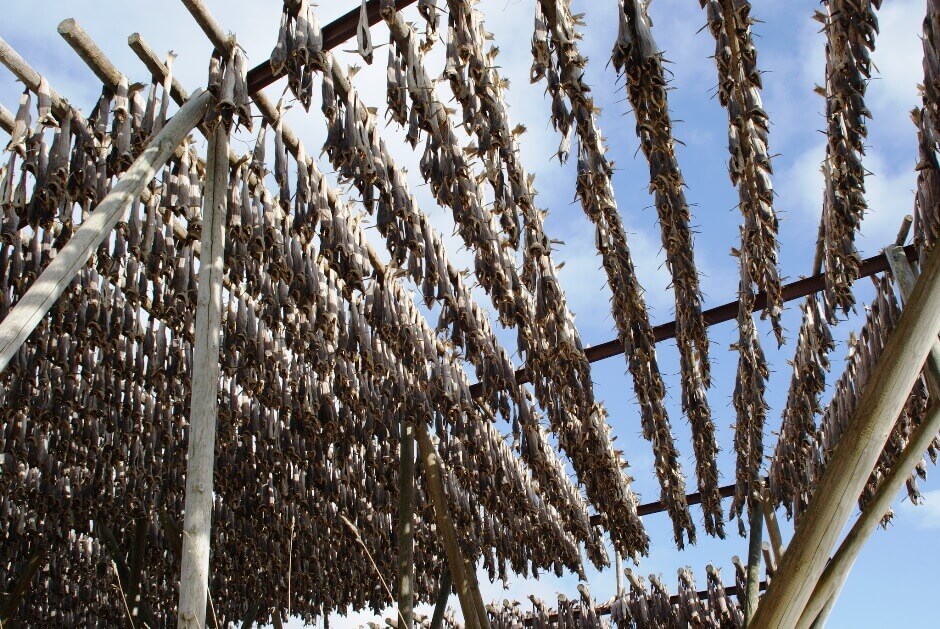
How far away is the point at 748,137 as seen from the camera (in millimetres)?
5055

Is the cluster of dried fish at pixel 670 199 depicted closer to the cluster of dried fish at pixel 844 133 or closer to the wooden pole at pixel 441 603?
the cluster of dried fish at pixel 844 133

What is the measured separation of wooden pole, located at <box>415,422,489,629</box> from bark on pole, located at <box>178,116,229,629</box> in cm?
326

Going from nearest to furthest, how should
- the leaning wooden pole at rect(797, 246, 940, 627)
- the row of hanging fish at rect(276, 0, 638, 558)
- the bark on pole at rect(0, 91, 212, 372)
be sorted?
the leaning wooden pole at rect(797, 246, 940, 627) → the bark on pole at rect(0, 91, 212, 372) → the row of hanging fish at rect(276, 0, 638, 558)

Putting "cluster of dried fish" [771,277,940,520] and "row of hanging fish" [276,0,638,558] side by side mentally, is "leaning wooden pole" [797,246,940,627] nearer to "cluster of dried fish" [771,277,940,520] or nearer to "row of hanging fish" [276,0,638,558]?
"row of hanging fish" [276,0,638,558]

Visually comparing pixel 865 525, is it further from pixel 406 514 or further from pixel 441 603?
pixel 441 603

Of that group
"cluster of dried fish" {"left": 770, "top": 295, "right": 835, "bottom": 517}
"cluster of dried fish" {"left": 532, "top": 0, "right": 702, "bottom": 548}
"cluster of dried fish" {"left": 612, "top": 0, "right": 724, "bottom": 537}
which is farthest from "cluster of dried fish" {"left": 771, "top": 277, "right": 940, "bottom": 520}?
"cluster of dried fish" {"left": 532, "top": 0, "right": 702, "bottom": 548}

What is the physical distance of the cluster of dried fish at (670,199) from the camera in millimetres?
4188

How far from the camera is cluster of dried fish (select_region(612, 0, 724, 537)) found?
4.19 metres

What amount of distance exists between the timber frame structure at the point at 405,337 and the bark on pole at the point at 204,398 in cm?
2

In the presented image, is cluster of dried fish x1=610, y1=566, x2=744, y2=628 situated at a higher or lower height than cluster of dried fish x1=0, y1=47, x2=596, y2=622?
lower

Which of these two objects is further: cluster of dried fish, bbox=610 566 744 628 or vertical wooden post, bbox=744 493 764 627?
cluster of dried fish, bbox=610 566 744 628

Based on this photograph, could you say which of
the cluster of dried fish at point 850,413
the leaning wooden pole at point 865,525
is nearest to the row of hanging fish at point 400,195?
the cluster of dried fish at point 850,413

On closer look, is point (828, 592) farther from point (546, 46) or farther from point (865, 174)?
point (865, 174)

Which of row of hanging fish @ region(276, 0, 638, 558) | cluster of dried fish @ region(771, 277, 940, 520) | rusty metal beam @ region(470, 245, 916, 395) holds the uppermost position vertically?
row of hanging fish @ region(276, 0, 638, 558)
